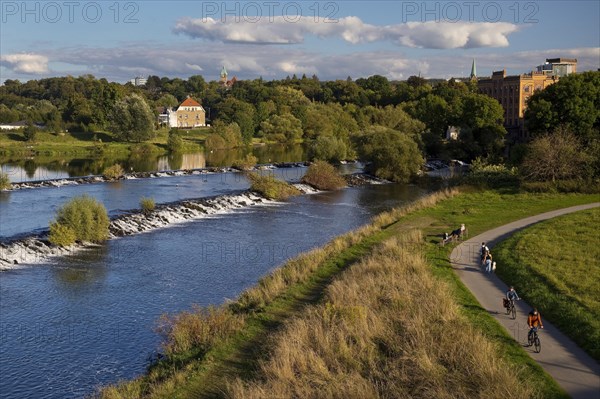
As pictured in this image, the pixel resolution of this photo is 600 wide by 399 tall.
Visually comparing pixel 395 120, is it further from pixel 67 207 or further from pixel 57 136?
pixel 67 207

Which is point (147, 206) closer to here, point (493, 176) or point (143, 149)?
point (493, 176)

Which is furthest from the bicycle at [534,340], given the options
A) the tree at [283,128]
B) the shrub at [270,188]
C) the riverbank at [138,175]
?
the tree at [283,128]

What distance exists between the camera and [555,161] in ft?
172

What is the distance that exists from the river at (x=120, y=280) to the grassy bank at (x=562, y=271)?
12453 mm

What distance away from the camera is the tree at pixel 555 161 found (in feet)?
171

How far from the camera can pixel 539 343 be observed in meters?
18.2

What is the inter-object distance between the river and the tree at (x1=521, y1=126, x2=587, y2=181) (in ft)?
42.8

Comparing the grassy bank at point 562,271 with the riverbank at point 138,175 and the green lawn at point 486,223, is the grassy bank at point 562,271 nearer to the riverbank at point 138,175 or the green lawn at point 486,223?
the green lawn at point 486,223

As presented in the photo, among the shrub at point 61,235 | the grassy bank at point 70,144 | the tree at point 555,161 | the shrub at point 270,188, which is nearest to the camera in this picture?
the shrub at point 61,235

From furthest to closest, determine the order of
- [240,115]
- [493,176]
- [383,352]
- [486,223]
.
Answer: [240,115] < [493,176] < [486,223] < [383,352]

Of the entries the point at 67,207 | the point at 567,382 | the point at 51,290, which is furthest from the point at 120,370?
the point at 67,207

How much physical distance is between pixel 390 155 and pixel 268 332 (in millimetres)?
50542

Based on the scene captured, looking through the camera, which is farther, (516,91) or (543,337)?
(516,91)

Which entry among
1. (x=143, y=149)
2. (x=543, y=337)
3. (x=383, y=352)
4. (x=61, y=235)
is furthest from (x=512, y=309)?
(x=143, y=149)
